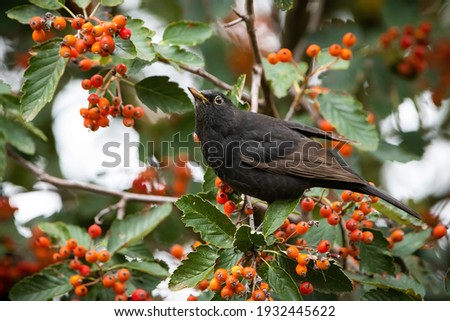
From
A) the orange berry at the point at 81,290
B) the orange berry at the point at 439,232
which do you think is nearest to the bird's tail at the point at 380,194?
the orange berry at the point at 439,232

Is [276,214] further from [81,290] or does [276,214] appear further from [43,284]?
[43,284]

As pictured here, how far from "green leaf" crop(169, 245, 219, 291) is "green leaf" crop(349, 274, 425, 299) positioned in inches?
45.3

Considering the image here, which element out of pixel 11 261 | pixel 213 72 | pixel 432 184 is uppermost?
pixel 213 72

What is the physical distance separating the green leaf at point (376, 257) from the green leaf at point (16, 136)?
2.61 m

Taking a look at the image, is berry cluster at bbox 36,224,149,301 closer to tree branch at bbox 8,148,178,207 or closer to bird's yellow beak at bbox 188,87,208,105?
tree branch at bbox 8,148,178,207

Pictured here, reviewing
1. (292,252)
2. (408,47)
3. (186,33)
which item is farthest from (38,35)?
(408,47)

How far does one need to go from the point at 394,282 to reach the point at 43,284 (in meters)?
2.47

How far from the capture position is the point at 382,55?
613 cm

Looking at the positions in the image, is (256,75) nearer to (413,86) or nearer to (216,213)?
(216,213)

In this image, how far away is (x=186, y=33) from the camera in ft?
15.5

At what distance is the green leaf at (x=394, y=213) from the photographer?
459 cm

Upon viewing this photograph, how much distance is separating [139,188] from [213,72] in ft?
4.40

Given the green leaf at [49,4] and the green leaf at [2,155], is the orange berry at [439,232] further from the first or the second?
the green leaf at [2,155]
